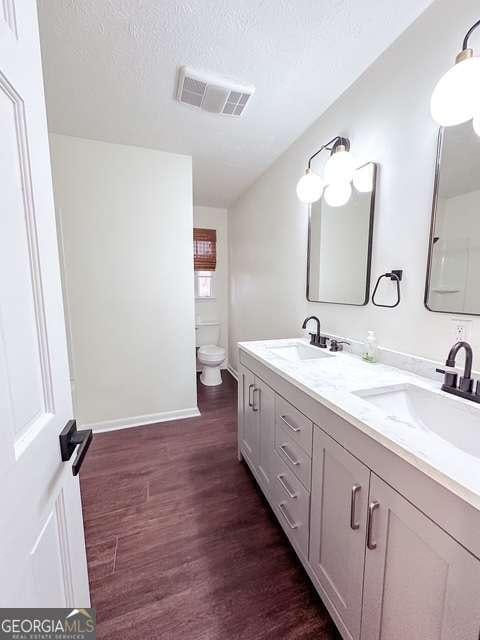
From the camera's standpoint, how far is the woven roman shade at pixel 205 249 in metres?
3.70

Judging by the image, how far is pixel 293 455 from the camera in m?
1.19

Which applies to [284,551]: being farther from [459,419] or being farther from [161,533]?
[459,419]

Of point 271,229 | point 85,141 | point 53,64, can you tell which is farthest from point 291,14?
point 85,141

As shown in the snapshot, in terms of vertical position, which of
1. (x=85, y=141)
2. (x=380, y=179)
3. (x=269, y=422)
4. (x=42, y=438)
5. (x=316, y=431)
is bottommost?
(x=269, y=422)

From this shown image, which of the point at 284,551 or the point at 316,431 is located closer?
the point at 316,431

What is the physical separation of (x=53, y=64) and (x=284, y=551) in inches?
109

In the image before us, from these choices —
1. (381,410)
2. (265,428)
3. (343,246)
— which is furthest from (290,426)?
(343,246)

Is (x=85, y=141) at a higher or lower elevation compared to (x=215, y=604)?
higher

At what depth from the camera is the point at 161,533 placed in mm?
1382

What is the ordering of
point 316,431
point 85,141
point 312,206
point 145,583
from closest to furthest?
1. point 316,431
2. point 145,583
3. point 312,206
4. point 85,141

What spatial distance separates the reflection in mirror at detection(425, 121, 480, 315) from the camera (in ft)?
3.26

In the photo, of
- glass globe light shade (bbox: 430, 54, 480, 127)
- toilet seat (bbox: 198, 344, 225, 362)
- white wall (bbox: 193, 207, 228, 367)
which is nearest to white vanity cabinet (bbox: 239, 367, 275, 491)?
glass globe light shade (bbox: 430, 54, 480, 127)

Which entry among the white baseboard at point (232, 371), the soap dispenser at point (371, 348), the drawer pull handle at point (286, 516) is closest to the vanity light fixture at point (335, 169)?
the soap dispenser at point (371, 348)

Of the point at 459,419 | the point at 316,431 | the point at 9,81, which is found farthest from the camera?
the point at 316,431
